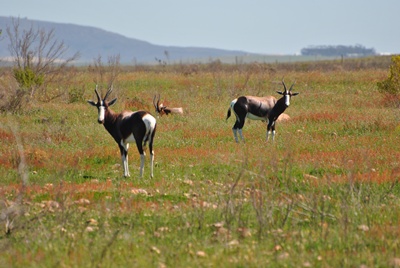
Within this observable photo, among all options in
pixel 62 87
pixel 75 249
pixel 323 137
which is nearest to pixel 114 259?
pixel 75 249

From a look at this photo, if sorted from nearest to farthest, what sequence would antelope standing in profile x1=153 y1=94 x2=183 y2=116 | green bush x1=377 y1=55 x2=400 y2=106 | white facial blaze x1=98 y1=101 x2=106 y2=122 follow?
white facial blaze x1=98 y1=101 x2=106 y2=122
antelope standing in profile x1=153 y1=94 x2=183 y2=116
green bush x1=377 y1=55 x2=400 y2=106

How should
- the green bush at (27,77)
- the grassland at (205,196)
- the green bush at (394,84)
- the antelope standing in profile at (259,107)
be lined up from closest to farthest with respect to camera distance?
the grassland at (205,196), the antelope standing in profile at (259,107), the green bush at (394,84), the green bush at (27,77)

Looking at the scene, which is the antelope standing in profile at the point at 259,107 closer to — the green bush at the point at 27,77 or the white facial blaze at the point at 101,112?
the white facial blaze at the point at 101,112

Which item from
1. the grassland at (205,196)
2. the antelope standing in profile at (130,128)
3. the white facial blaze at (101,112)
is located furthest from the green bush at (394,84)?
the white facial blaze at (101,112)

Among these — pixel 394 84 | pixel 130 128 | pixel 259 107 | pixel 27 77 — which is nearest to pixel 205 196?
pixel 130 128

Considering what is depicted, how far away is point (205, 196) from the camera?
1202 centimetres

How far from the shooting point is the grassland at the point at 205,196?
27.8ft

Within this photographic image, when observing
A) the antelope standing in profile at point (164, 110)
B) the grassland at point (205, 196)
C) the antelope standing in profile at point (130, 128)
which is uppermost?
the antelope standing in profile at point (130, 128)

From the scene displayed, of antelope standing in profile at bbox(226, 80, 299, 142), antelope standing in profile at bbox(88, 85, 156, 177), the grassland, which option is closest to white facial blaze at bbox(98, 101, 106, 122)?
antelope standing in profile at bbox(88, 85, 156, 177)

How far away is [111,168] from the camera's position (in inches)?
655

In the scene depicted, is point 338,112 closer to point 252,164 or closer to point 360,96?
point 360,96

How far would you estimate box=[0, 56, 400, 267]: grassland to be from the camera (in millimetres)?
8477

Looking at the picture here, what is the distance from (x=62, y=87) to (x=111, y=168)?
1970 cm

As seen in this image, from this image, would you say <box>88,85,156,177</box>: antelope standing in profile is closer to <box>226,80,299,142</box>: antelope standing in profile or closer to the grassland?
the grassland
